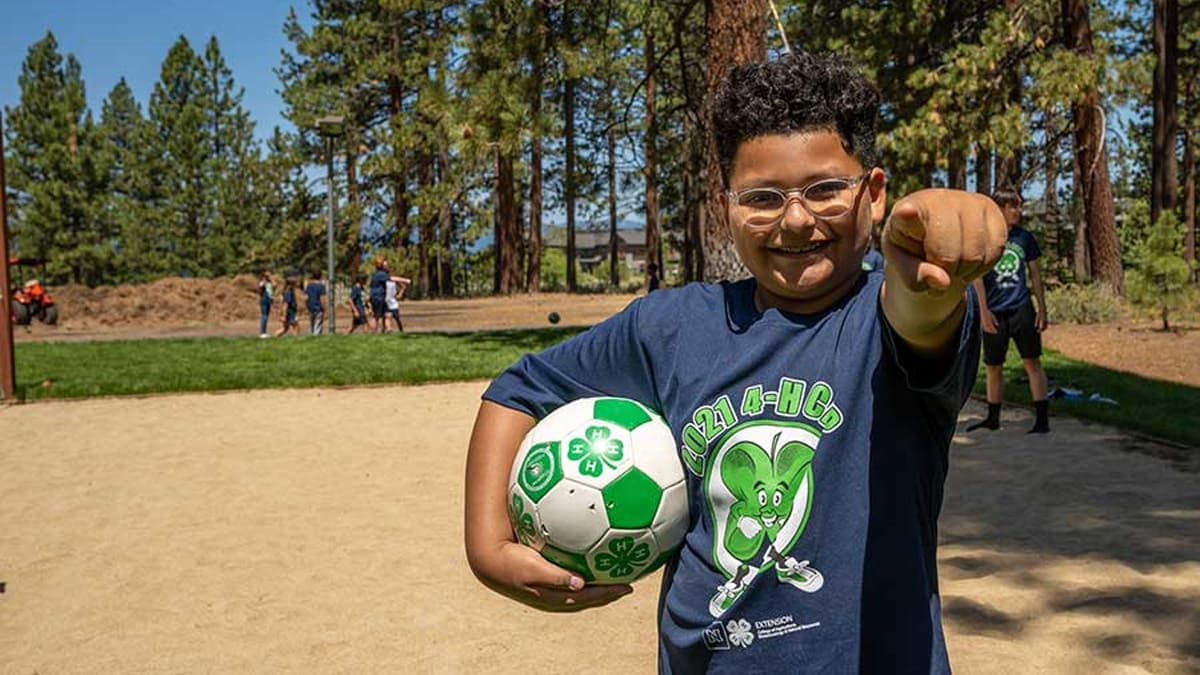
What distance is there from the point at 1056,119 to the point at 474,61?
49.9 feet

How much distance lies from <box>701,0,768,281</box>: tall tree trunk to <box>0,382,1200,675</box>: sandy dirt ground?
172 inches

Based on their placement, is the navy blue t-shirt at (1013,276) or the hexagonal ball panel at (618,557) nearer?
the hexagonal ball panel at (618,557)

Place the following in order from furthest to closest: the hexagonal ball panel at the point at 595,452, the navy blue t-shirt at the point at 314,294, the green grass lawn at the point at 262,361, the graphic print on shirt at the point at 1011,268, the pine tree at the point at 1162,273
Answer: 1. the navy blue t-shirt at the point at 314,294
2. the pine tree at the point at 1162,273
3. the green grass lawn at the point at 262,361
4. the graphic print on shirt at the point at 1011,268
5. the hexagonal ball panel at the point at 595,452

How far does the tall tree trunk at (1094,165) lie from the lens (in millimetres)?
18484

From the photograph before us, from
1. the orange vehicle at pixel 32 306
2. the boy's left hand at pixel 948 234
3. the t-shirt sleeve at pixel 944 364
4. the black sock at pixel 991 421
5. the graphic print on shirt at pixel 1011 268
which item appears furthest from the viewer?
the orange vehicle at pixel 32 306

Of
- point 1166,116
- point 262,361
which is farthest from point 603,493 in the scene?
point 1166,116

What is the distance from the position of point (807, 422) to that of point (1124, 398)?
9.61m

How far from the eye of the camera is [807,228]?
5.74 feet

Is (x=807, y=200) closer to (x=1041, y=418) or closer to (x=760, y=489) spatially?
(x=760, y=489)

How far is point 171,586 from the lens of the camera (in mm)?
5168

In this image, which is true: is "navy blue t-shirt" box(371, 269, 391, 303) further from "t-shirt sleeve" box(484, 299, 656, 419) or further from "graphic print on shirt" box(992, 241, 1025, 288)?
"t-shirt sleeve" box(484, 299, 656, 419)

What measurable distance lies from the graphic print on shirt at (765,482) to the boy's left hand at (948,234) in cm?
42

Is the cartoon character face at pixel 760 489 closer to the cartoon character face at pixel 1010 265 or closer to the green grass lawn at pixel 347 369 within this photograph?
the cartoon character face at pixel 1010 265

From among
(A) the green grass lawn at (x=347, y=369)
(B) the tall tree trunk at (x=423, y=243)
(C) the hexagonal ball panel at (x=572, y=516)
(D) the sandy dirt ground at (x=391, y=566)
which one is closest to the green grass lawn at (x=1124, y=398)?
(A) the green grass lawn at (x=347, y=369)
